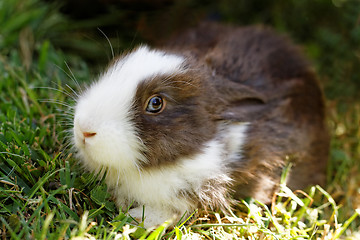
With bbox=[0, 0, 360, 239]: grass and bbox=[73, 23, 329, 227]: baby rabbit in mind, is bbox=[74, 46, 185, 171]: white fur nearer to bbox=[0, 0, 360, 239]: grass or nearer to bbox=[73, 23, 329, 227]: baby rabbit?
bbox=[73, 23, 329, 227]: baby rabbit

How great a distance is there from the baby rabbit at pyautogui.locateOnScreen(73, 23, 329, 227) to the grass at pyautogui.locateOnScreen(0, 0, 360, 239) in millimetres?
148

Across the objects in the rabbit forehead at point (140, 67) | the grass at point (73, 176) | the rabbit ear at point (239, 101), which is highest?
the rabbit forehead at point (140, 67)

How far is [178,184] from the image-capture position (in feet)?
9.05

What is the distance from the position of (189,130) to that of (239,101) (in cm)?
56

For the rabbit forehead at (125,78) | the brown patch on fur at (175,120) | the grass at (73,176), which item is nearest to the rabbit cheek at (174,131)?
the brown patch on fur at (175,120)

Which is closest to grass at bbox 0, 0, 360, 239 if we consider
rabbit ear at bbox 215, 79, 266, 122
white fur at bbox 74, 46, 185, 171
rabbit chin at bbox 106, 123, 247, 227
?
rabbit chin at bbox 106, 123, 247, 227

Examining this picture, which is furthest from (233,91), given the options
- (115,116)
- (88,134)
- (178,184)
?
(88,134)

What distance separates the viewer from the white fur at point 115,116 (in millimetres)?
2555

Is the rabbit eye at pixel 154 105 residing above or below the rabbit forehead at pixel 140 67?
below

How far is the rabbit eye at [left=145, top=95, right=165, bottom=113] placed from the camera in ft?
8.79

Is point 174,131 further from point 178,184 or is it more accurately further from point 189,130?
point 178,184

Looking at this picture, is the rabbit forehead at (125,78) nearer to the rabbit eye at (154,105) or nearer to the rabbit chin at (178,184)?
the rabbit eye at (154,105)

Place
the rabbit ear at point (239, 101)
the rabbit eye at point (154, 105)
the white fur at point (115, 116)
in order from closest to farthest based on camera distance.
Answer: the white fur at point (115, 116) → the rabbit eye at point (154, 105) → the rabbit ear at point (239, 101)

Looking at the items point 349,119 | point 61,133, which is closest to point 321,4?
point 349,119
